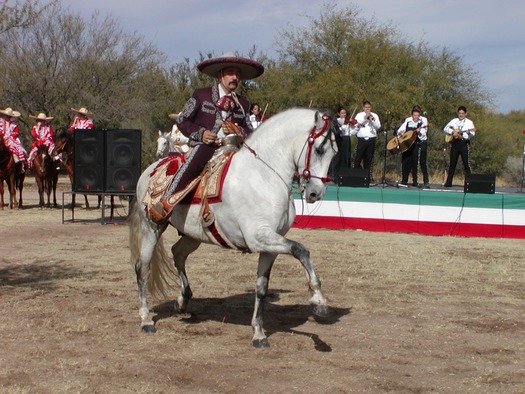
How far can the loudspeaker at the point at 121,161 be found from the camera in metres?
16.2

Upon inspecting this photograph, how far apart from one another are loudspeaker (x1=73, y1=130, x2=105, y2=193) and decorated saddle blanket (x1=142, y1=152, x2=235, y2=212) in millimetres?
8600

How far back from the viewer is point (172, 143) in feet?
56.6

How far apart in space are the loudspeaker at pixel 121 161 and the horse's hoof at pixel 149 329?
9.04 meters

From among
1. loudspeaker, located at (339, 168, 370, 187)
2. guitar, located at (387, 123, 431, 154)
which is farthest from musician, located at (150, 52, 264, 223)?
guitar, located at (387, 123, 431, 154)

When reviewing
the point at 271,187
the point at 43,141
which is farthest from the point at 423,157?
the point at 271,187

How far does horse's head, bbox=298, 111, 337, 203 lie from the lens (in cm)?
664

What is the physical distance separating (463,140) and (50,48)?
19.8 m

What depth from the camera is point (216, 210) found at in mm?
7051

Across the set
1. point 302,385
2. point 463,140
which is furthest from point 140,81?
point 302,385

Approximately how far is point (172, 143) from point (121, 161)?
147 centimetres

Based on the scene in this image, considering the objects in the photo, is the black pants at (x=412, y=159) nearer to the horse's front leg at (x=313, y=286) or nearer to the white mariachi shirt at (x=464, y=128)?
the white mariachi shirt at (x=464, y=128)

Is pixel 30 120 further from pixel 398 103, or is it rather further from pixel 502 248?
pixel 502 248

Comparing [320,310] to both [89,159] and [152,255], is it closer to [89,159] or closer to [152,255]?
[152,255]

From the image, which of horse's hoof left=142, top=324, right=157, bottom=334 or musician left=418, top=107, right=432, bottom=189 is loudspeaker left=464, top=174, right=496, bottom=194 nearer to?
musician left=418, top=107, right=432, bottom=189
